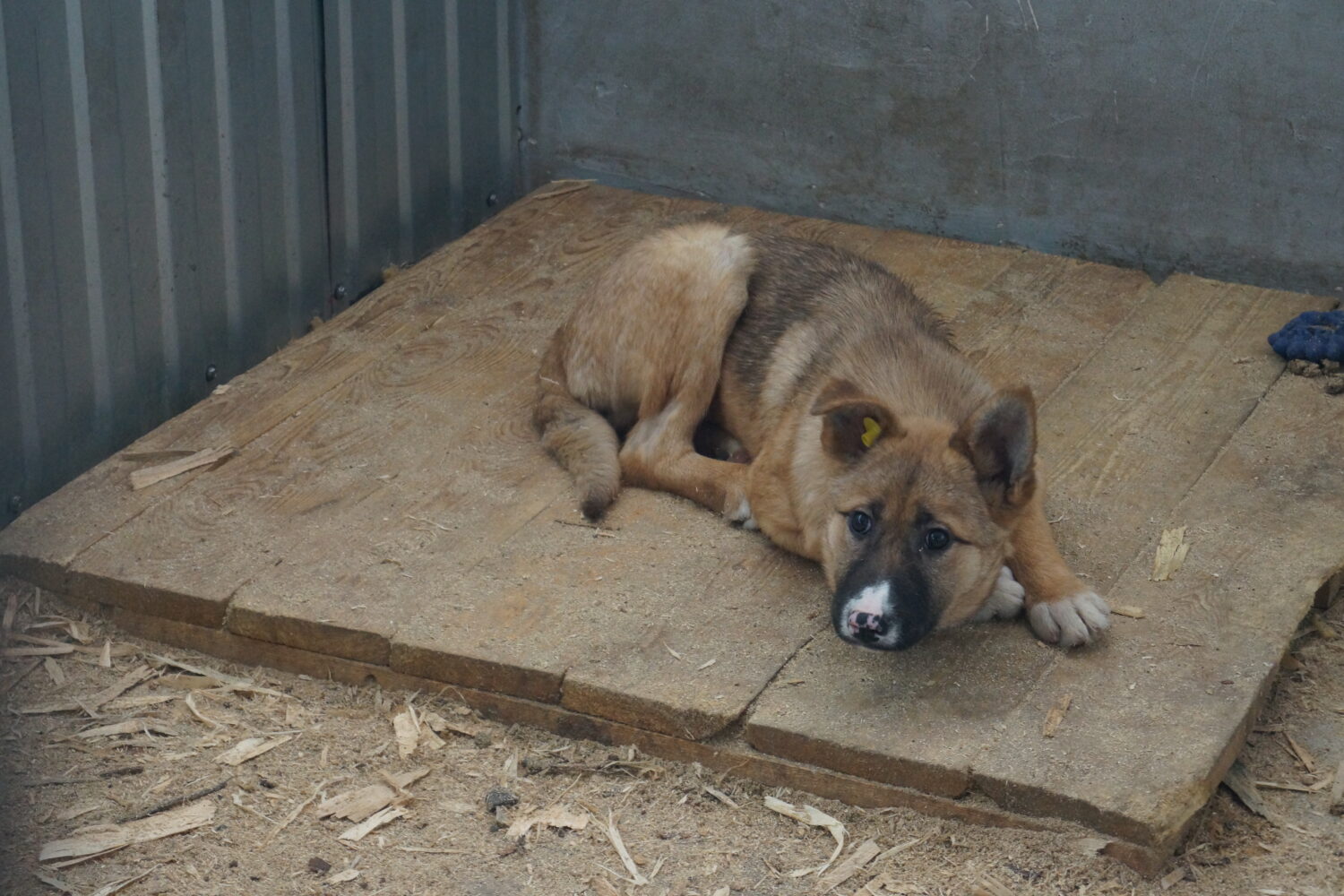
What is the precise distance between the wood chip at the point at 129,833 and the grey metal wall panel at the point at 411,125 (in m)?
3.33

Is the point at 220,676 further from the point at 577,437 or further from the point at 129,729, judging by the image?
the point at 577,437

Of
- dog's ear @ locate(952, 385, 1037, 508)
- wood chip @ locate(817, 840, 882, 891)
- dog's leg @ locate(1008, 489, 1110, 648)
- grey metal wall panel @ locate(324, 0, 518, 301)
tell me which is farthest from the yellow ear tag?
grey metal wall panel @ locate(324, 0, 518, 301)

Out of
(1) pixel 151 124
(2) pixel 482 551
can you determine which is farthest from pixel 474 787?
(1) pixel 151 124

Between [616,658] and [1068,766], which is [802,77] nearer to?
[616,658]

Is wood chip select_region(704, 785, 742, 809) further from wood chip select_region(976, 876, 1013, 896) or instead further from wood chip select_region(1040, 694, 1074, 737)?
wood chip select_region(1040, 694, 1074, 737)

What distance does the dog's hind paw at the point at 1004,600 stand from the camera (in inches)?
197

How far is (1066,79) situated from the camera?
7.26 meters

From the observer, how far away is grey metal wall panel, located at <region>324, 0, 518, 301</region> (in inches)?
285

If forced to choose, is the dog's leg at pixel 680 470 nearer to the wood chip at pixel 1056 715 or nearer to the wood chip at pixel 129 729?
the wood chip at pixel 1056 715

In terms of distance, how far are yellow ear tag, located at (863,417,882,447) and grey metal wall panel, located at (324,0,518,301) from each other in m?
3.30

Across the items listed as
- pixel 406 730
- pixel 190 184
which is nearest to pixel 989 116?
pixel 190 184

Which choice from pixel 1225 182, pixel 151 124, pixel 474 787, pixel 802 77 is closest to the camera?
pixel 474 787

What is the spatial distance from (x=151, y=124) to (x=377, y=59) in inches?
56.7

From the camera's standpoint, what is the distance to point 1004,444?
479cm
